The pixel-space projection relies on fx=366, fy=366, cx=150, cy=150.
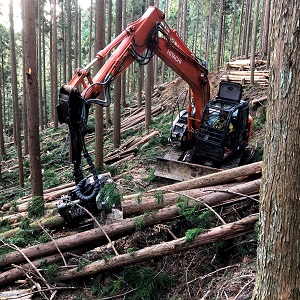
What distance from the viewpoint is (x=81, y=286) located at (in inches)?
239

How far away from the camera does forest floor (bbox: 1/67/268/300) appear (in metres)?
5.04

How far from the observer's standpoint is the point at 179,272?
5.85 metres

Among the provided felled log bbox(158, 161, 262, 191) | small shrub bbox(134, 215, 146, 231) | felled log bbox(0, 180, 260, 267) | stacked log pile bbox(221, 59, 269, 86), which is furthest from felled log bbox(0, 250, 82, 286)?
stacked log pile bbox(221, 59, 269, 86)

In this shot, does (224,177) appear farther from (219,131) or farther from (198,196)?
(219,131)

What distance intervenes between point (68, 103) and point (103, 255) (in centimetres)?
273

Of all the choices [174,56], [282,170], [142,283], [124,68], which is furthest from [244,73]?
[282,170]

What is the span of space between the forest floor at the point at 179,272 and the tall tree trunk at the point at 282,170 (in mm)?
1216

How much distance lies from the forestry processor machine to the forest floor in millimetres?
1102

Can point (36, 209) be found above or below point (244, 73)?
below

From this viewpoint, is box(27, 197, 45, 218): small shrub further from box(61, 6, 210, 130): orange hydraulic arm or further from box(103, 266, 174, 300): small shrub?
box(103, 266, 174, 300): small shrub

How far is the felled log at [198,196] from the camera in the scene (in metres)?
6.24

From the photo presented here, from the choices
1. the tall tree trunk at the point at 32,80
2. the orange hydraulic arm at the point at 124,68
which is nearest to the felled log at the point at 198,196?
the orange hydraulic arm at the point at 124,68

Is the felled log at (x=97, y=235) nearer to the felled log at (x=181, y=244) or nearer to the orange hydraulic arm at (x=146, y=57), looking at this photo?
the felled log at (x=181, y=244)

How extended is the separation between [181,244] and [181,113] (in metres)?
6.29
